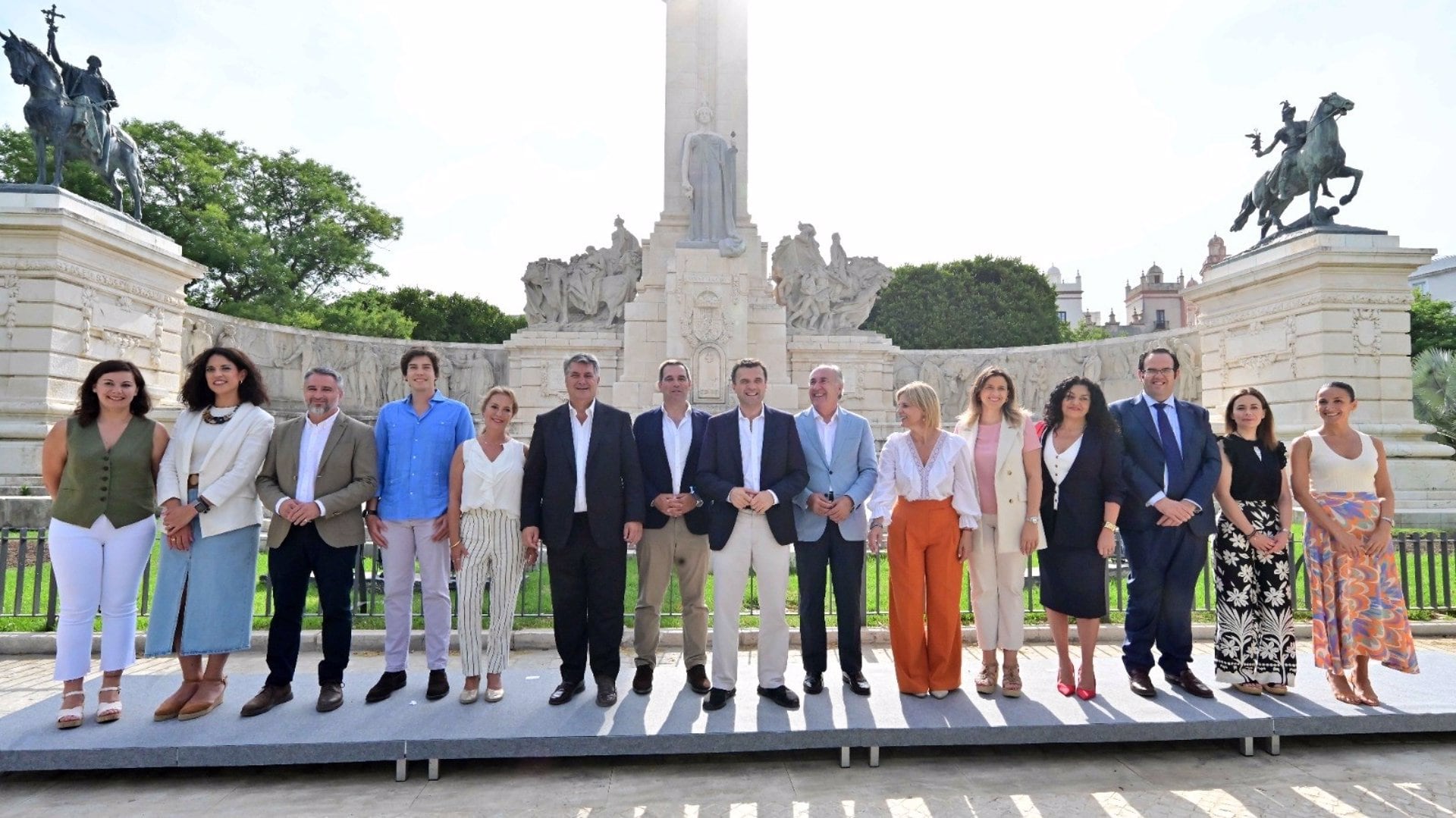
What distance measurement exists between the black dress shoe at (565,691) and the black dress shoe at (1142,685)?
3132 millimetres

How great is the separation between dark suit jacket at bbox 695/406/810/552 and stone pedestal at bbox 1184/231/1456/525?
12.4 m

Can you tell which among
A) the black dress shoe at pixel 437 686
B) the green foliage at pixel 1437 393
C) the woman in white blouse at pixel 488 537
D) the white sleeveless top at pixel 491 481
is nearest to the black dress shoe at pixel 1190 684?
the woman in white blouse at pixel 488 537

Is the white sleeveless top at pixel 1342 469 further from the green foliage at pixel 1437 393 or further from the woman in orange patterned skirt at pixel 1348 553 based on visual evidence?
the green foliage at pixel 1437 393

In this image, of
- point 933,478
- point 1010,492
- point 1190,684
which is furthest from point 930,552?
point 1190,684

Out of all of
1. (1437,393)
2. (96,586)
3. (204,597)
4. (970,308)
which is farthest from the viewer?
(970,308)

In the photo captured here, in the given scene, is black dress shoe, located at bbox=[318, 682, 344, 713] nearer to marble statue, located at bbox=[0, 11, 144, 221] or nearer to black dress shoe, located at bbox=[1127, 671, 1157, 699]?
black dress shoe, located at bbox=[1127, 671, 1157, 699]

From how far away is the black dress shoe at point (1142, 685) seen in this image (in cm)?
441

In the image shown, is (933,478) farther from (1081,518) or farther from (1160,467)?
(1160,467)

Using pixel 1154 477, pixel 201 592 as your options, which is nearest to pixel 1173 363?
pixel 1154 477

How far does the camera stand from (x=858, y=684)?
4520 mm

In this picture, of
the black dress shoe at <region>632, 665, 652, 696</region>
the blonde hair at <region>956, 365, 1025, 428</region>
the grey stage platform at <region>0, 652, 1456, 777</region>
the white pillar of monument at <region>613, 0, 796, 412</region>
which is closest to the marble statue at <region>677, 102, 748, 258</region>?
the white pillar of monument at <region>613, 0, 796, 412</region>

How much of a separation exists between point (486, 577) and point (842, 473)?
6.93ft

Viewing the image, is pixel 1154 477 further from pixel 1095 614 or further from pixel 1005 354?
pixel 1005 354

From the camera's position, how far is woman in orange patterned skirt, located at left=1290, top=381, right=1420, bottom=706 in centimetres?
447
